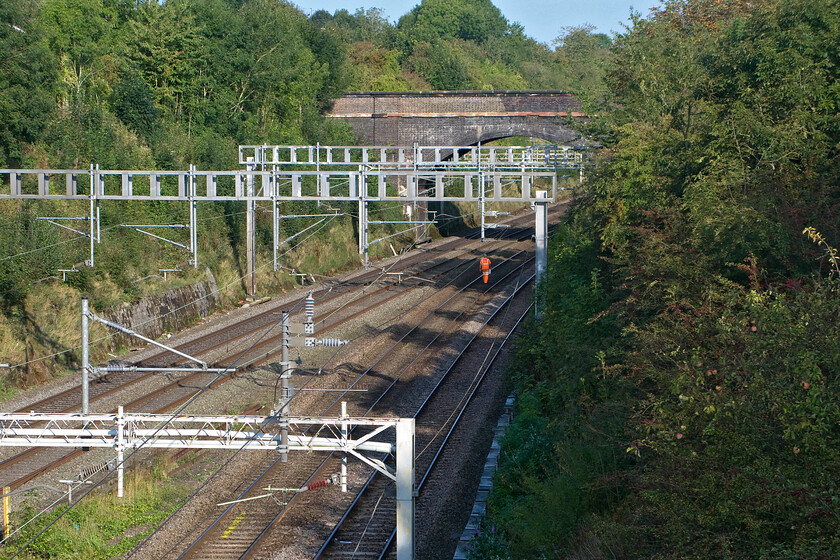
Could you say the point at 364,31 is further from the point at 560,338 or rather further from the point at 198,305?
the point at 560,338

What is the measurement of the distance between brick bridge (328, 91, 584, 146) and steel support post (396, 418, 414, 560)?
27020 mm

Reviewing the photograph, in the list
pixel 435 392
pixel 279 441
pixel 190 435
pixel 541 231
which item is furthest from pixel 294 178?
pixel 279 441

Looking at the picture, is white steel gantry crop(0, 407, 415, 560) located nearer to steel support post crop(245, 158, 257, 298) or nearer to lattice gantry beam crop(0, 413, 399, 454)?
lattice gantry beam crop(0, 413, 399, 454)

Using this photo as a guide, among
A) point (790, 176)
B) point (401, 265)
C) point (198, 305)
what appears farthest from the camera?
point (401, 265)

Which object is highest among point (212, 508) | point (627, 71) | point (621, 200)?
point (627, 71)

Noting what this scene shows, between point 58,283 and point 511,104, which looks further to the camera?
point 511,104

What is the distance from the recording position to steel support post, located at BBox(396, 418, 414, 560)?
998cm

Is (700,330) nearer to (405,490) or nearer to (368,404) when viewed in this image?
(405,490)

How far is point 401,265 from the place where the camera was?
32.7 m

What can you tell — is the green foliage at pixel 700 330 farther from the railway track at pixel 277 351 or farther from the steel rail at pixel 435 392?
the railway track at pixel 277 351

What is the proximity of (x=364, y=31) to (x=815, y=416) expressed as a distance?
221 feet

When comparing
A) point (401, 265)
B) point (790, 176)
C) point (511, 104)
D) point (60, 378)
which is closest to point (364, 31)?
point (511, 104)

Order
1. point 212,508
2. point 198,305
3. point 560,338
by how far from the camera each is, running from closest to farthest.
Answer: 1. point 212,508
2. point 560,338
3. point 198,305

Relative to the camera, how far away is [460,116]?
37406 mm
